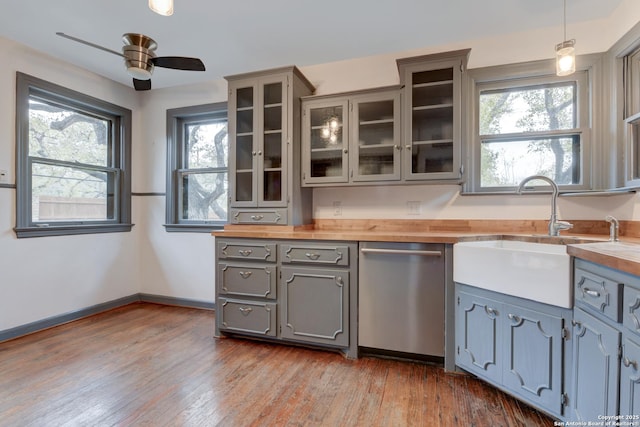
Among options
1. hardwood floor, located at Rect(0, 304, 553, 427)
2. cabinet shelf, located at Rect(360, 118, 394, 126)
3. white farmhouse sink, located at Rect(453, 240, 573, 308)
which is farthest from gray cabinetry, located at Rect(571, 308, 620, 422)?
cabinet shelf, located at Rect(360, 118, 394, 126)

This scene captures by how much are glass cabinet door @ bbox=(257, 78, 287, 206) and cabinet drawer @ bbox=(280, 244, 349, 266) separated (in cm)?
51

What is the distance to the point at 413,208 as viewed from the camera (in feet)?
8.82

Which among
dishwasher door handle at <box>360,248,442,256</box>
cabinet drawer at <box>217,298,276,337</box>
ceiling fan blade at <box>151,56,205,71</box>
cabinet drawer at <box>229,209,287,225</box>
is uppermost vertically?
ceiling fan blade at <box>151,56,205,71</box>

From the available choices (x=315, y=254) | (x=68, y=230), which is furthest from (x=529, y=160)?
(x=68, y=230)

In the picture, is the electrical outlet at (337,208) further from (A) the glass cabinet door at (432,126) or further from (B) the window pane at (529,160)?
(B) the window pane at (529,160)

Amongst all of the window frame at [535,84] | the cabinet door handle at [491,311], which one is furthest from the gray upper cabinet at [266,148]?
the cabinet door handle at [491,311]

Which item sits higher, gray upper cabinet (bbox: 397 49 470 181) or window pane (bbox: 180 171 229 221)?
gray upper cabinet (bbox: 397 49 470 181)

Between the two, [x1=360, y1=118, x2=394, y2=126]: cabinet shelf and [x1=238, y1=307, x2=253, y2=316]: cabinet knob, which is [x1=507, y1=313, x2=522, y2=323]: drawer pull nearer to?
[x1=360, y1=118, x2=394, y2=126]: cabinet shelf

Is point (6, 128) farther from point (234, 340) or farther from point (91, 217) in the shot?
point (234, 340)

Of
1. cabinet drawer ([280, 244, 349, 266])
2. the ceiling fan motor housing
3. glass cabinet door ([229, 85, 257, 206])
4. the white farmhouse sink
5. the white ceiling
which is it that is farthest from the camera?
glass cabinet door ([229, 85, 257, 206])

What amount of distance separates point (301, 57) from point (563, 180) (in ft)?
8.12

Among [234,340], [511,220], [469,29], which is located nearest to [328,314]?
[234,340]

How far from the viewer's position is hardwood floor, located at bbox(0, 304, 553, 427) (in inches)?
62.7

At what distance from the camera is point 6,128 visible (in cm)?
255
